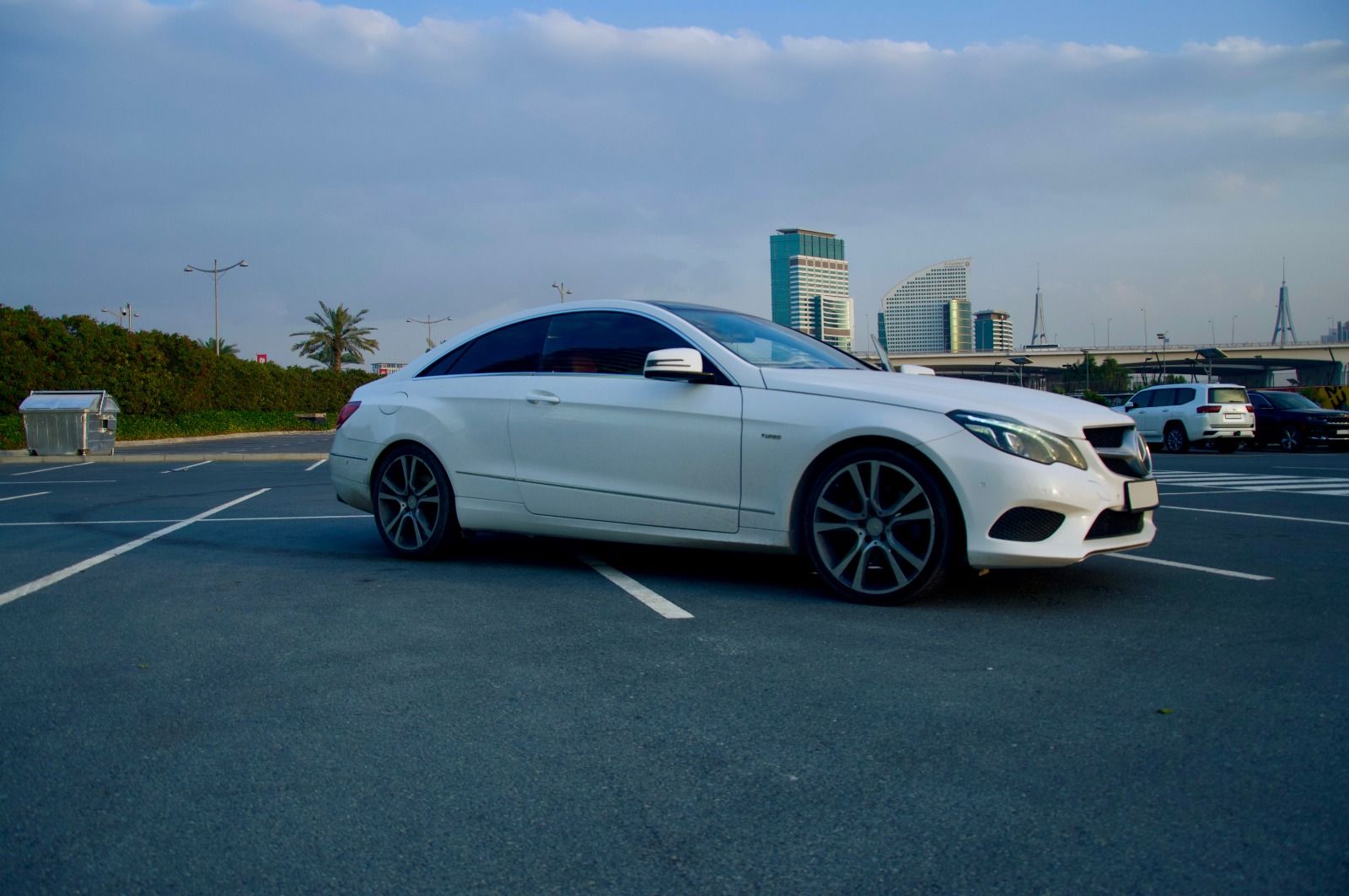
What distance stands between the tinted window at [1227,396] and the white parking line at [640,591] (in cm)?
2148

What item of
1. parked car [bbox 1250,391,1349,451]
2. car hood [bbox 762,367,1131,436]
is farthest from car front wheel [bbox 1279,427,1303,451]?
car hood [bbox 762,367,1131,436]

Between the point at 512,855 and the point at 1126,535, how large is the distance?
3.83 meters

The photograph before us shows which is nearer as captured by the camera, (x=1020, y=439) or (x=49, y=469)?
(x=1020, y=439)

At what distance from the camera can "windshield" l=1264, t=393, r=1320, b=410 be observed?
2553 centimetres

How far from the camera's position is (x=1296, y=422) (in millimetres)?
24891

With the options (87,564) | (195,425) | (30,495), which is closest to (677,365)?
(87,564)

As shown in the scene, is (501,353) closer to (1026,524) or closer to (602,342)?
(602,342)

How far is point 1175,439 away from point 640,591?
75.0ft

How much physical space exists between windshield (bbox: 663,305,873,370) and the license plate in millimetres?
1672

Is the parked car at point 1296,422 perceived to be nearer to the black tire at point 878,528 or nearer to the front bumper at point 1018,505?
the front bumper at point 1018,505

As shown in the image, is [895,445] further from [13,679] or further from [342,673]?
[13,679]

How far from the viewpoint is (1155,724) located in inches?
131

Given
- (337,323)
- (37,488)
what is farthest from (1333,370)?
(37,488)

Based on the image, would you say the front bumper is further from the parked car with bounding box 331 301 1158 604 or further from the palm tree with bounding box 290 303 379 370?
the palm tree with bounding box 290 303 379 370
